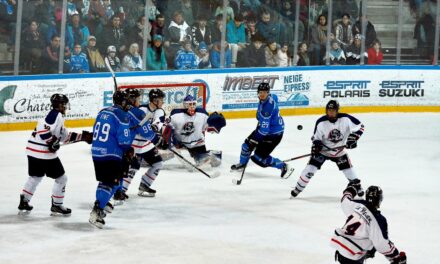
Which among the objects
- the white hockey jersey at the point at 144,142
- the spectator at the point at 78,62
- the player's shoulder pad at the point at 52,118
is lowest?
the white hockey jersey at the point at 144,142

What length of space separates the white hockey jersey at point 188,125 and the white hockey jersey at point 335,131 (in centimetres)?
165

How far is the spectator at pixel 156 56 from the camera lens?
13531mm

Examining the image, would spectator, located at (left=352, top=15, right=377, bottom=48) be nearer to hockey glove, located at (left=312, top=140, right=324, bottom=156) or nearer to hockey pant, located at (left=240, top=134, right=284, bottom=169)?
hockey pant, located at (left=240, top=134, right=284, bottom=169)

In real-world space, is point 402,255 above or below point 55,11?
below

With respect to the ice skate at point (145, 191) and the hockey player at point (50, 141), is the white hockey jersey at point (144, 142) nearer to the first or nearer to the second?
the ice skate at point (145, 191)

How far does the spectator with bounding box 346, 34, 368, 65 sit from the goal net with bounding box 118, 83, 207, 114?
9.37ft

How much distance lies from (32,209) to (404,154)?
4898 mm

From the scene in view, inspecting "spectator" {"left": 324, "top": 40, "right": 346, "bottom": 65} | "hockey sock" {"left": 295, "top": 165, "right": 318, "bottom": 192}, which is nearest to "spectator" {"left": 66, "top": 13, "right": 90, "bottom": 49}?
"spectator" {"left": 324, "top": 40, "right": 346, "bottom": 65}

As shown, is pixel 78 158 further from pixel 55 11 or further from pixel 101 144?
pixel 101 144

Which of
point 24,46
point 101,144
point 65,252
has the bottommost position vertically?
point 65,252

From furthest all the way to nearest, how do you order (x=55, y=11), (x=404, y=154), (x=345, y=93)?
(x=345, y=93), (x=55, y=11), (x=404, y=154)

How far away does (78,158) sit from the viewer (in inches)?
437

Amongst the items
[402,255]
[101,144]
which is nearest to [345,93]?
[101,144]

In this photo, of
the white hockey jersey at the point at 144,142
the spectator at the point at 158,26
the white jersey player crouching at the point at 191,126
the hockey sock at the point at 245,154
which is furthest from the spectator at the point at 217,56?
the white hockey jersey at the point at 144,142
